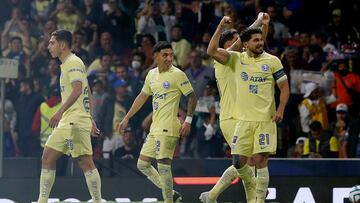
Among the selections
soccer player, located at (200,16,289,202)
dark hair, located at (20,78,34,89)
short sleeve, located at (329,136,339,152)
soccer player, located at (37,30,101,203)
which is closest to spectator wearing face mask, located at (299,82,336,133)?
short sleeve, located at (329,136,339,152)

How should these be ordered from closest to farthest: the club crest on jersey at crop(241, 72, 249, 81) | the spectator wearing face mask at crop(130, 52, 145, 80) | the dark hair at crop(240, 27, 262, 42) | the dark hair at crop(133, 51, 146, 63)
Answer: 1. the dark hair at crop(240, 27, 262, 42)
2. the club crest on jersey at crop(241, 72, 249, 81)
3. the spectator wearing face mask at crop(130, 52, 145, 80)
4. the dark hair at crop(133, 51, 146, 63)

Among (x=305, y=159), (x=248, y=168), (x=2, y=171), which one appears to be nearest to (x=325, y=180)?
(x=305, y=159)

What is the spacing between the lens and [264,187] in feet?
49.7

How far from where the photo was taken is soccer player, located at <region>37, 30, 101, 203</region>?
15.3 metres

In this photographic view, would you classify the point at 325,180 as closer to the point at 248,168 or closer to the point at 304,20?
the point at 248,168

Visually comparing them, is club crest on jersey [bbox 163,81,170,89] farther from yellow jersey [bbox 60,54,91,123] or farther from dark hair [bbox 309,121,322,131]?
dark hair [bbox 309,121,322,131]

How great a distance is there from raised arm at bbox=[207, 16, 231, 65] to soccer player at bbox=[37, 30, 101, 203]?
65.9 inches

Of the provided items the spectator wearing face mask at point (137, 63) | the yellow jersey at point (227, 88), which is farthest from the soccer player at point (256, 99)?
the spectator wearing face mask at point (137, 63)

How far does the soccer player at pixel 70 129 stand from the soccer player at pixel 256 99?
1739mm

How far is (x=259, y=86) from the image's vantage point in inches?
599

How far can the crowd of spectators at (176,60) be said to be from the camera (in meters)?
21.2

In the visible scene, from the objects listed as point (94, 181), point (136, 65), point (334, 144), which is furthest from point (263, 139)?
point (136, 65)

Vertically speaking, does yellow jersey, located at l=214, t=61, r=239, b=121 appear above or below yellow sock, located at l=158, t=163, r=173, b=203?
above

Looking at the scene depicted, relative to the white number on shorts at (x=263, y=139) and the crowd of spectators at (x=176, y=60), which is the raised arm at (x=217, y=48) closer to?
the white number on shorts at (x=263, y=139)
